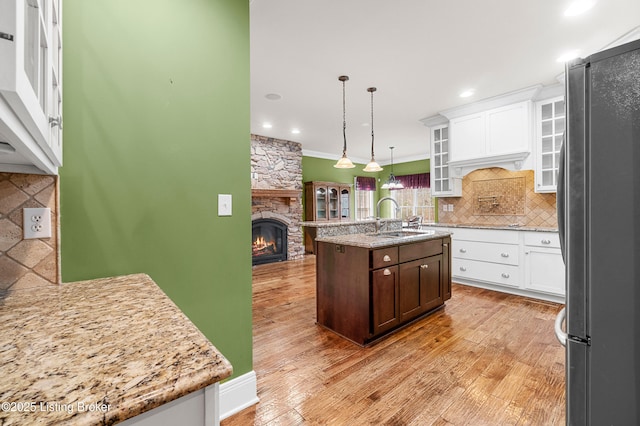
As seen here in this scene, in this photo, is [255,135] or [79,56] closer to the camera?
[79,56]

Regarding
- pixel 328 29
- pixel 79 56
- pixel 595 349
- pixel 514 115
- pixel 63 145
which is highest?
pixel 328 29

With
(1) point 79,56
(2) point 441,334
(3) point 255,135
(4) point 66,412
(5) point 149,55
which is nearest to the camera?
(4) point 66,412

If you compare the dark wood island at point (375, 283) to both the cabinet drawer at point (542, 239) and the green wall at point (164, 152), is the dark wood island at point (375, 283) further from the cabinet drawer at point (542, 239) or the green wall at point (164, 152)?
the cabinet drawer at point (542, 239)

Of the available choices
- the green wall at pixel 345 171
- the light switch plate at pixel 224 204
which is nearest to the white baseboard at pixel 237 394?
the light switch plate at pixel 224 204

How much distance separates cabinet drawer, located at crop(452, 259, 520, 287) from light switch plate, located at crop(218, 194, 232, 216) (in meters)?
3.74

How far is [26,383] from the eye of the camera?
51 centimetres

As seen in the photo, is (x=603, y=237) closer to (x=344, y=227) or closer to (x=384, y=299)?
(x=384, y=299)

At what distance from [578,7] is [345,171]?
6.38 meters

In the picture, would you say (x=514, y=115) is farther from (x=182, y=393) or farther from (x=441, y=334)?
(x=182, y=393)

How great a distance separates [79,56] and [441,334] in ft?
10.3

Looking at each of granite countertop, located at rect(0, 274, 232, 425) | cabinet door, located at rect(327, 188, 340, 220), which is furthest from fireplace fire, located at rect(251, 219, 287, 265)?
granite countertop, located at rect(0, 274, 232, 425)

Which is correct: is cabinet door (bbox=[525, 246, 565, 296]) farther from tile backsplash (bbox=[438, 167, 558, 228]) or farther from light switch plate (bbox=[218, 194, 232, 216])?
light switch plate (bbox=[218, 194, 232, 216])

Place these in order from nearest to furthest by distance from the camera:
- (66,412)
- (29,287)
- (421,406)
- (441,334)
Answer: (66,412) → (29,287) → (421,406) → (441,334)

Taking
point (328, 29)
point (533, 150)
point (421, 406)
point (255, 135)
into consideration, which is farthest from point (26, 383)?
point (255, 135)
